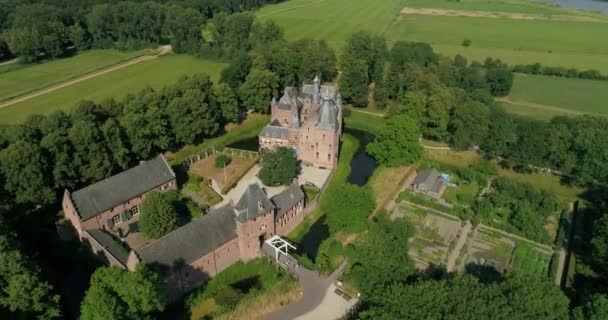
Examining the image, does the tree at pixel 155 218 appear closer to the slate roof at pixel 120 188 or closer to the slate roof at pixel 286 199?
the slate roof at pixel 120 188

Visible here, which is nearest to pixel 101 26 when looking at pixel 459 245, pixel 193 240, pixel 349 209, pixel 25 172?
pixel 25 172

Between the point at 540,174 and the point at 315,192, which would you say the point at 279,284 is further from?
the point at 540,174

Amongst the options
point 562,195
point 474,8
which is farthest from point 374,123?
point 474,8

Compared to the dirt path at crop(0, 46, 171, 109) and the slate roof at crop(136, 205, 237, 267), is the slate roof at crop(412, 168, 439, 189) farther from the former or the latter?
the dirt path at crop(0, 46, 171, 109)

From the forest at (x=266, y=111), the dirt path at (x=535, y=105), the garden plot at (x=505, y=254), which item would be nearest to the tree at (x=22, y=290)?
the forest at (x=266, y=111)

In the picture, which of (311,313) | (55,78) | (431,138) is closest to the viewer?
(311,313)

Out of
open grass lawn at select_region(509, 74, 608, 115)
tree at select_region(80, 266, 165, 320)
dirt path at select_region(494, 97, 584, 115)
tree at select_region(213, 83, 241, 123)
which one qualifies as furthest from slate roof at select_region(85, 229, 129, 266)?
open grass lawn at select_region(509, 74, 608, 115)

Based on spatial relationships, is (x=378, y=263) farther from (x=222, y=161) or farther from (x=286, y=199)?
(x=222, y=161)
